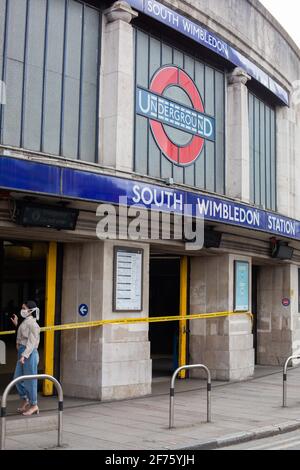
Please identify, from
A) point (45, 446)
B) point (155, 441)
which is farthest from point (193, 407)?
point (45, 446)

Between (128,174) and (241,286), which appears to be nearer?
(128,174)

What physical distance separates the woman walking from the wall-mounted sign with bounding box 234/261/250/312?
7.12 meters

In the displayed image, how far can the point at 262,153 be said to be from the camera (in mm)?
18719

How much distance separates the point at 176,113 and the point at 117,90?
2.36 m

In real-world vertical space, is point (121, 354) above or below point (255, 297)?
below

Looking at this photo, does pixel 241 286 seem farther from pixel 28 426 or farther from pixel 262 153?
pixel 28 426

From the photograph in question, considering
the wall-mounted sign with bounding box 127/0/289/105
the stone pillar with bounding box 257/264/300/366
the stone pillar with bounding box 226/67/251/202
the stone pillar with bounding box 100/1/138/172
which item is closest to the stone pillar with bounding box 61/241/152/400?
the stone pillar with bounding box 100/1/138/172

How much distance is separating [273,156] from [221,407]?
1028 centimetres

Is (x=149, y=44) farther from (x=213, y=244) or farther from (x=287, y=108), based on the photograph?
(x=287, y=108)

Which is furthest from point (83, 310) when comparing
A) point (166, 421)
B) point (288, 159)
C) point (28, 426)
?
point (288, 159)

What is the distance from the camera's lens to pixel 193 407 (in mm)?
11219

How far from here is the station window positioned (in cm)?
1808

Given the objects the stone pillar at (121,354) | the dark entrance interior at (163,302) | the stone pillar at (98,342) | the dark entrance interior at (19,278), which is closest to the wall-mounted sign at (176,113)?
the stone pillar at (121,354)

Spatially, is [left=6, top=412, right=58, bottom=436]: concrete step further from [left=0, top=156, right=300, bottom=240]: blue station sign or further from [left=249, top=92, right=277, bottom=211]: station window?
[left=249, top=92, right=277, bottom=211]: station window
